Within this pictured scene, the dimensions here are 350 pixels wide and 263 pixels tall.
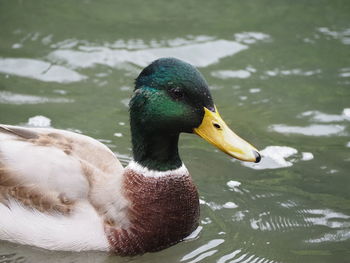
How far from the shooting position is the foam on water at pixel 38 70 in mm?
8852

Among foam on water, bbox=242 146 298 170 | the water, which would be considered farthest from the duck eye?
foam on water, bbox=242 146 298 170

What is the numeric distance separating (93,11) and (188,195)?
511 centimetres

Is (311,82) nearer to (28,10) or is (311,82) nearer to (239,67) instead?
(239,67)

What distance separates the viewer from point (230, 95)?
8625mm

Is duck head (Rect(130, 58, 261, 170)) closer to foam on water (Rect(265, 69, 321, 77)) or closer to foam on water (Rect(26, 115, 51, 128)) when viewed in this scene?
foam on water (Rect(26, 115, 51, 128))

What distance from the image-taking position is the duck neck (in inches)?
228

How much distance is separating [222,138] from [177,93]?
1.63ft

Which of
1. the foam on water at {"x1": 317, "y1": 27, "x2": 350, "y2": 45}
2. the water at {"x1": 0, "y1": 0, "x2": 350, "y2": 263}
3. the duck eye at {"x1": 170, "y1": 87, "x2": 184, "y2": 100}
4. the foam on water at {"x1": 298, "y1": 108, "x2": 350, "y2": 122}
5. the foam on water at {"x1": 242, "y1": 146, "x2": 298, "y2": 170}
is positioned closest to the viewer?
the duck eye at {"x1": 170, "y1": 87, "x2": 184, "y2": 100}

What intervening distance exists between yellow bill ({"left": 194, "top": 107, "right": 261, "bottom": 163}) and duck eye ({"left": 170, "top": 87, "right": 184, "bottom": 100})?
0.73 ft

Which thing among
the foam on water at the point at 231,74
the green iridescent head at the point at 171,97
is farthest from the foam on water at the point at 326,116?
the green iridescent head at the point at 171,97

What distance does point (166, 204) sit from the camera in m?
5.88

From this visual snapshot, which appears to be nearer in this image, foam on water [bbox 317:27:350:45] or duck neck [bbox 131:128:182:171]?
duck neck [bbox 131:128:182:171]

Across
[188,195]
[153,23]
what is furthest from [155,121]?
[153,23]

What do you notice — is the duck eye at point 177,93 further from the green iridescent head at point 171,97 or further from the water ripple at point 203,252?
the water ripple at point 203,252
